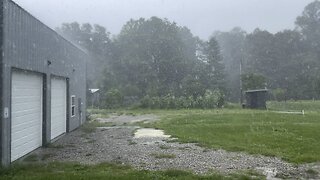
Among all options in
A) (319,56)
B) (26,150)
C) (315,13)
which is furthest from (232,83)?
(26,150)

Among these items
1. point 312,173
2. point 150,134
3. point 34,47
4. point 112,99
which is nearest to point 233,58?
point 112,99

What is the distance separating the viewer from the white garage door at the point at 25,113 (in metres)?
11.8

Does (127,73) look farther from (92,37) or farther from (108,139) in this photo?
(108,139)

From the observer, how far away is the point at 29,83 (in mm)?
13430

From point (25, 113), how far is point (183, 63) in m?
56.1

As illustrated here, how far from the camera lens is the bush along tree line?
6169 centimetres

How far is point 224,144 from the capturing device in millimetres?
15078

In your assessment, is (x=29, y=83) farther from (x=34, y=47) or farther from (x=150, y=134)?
(x=150, y=134)

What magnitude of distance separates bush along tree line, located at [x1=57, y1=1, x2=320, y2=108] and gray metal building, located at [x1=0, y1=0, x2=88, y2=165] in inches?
1429

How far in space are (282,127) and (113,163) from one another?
1115 centimetres

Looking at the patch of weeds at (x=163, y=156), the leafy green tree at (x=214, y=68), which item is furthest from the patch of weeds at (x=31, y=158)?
the leafy green tree at (x=214, y=68)

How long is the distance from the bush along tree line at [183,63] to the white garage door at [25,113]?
1586 inches


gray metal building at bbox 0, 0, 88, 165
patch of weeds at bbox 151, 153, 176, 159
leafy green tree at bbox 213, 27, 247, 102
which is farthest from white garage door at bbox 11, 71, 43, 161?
leafy green tree at bbox 213, 27, 247, 102

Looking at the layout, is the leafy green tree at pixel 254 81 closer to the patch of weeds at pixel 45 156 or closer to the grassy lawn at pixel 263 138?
the grassy lawn at pixel 263 138
